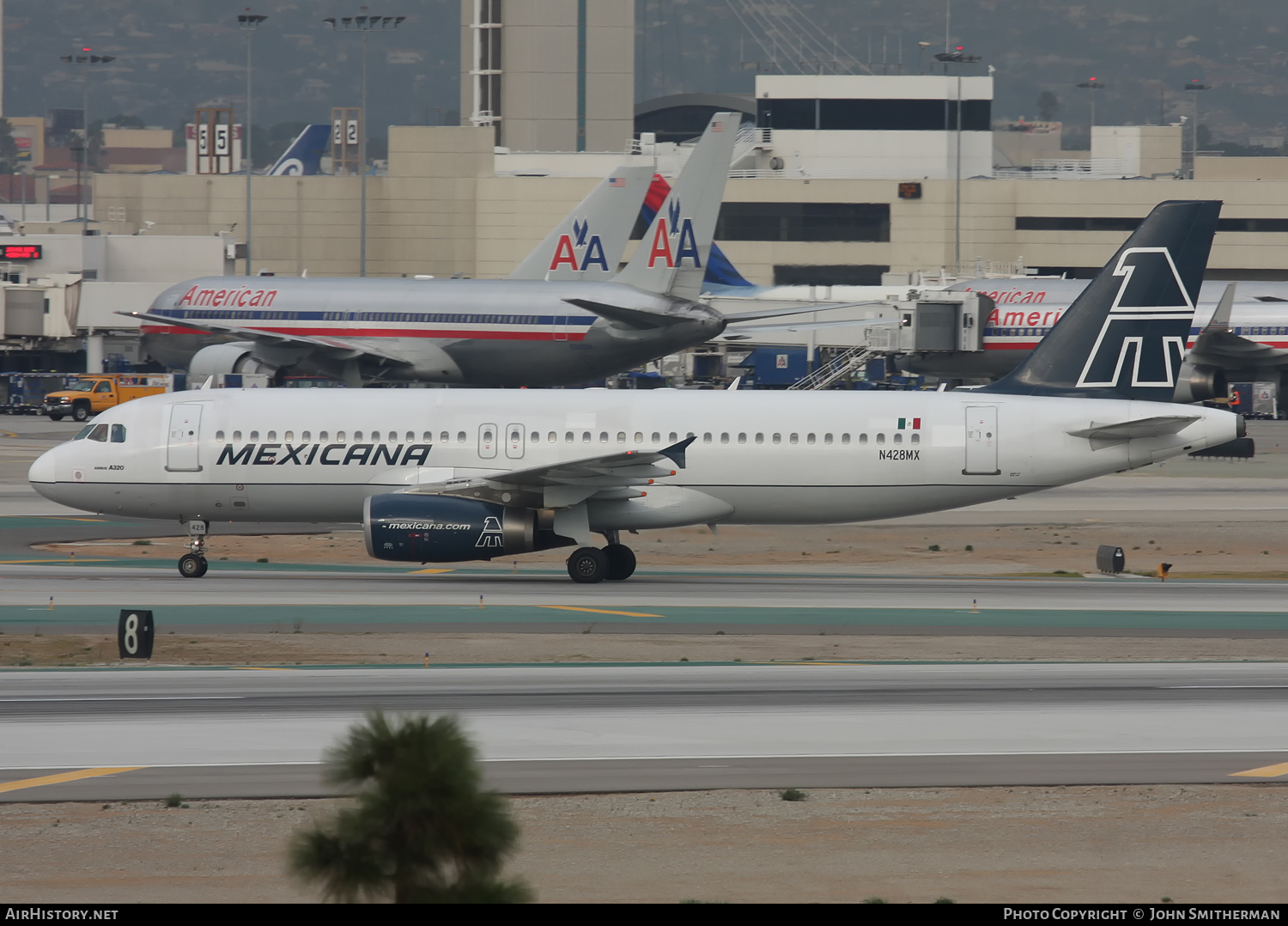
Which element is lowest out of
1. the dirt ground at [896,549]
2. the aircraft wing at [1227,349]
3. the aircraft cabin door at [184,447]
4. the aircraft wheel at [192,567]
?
the dirt ground at [896,549]

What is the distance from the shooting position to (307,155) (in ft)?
575

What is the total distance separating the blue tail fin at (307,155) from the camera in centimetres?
17375

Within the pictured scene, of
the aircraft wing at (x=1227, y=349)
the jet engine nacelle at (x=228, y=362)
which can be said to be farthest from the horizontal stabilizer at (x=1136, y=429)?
the aircraft wing at (x=1227, y=349)

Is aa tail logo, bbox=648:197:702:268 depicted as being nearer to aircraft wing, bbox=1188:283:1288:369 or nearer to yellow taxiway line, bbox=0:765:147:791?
aircraft wing, bbox=1188:283:1288:369

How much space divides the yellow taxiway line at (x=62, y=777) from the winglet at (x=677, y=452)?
1531 centimetres

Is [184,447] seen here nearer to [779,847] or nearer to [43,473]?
[43,473]

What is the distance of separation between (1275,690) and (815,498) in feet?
40.5

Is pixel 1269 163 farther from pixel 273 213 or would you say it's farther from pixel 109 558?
pixel 109 558

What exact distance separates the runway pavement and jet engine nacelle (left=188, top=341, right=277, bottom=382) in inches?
1678

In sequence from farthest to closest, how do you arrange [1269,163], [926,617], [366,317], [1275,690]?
[1269,163]
[366,317]
[926,617]
[1275,690]

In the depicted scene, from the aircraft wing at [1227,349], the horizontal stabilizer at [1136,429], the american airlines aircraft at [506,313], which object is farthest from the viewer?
the aircraft wing at [1227,349]

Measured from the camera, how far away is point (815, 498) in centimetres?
3291

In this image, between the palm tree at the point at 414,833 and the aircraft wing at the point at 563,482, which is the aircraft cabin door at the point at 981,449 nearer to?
the aircraft wing at the point at 563,482

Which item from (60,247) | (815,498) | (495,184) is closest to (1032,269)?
(495,184)
